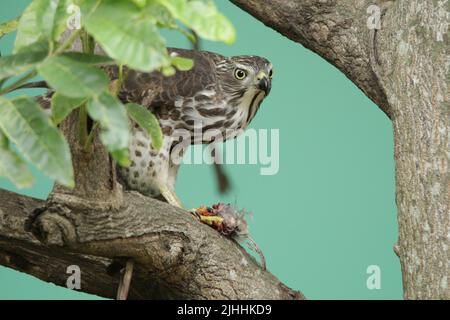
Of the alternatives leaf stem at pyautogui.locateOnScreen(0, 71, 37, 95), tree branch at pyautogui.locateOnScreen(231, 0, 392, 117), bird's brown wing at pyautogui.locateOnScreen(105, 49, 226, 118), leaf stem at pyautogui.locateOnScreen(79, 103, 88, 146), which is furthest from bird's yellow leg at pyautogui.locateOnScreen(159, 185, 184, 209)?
leaf stem at pyautogui.locateOnScreen(0, 71, 37, 95)

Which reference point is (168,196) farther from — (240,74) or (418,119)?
(418,119)

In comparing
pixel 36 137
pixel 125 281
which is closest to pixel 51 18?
pixel 36 137

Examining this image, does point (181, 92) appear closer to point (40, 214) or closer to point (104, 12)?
point (40, 214)

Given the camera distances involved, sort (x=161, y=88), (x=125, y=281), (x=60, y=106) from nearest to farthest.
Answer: (x=60, y=106) → (x=125, y=281) → (x=161, y=88)

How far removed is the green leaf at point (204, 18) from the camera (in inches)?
41.4

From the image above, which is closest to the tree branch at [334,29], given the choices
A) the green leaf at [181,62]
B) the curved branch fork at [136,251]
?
the curved branch fork at [136,251]

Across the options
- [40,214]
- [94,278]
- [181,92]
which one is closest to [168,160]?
[181,92]

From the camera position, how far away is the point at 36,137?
1.15 m

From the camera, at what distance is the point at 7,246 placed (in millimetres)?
2082

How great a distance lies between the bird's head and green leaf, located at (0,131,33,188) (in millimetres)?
1721

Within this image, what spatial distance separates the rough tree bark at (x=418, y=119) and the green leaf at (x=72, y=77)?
3.44ft

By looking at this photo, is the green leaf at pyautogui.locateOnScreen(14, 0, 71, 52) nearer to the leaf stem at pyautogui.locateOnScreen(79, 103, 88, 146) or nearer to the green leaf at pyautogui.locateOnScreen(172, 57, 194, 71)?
the green leaf at pyautogui.locateOnScreen(172, 57, 194, 71)

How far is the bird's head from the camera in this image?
2.87 meters

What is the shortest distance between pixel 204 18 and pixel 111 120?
0.65 feet
